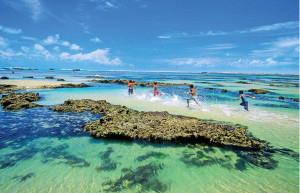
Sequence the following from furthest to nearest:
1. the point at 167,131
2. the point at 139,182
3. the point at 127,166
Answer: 1. the point at 167,131
2. the point at 127,166
3. the point at 139,182

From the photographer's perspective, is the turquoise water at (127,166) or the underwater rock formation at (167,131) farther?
the underwater rock formation at (167,131)

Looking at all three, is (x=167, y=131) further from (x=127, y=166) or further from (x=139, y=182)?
(x=139, y=182)

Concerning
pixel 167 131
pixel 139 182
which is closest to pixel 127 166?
pixel 139 182

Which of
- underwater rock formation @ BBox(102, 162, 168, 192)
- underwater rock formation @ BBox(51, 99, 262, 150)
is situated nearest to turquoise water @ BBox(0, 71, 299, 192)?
underwater rock formation @ BBox(102, 162, 168, 192)

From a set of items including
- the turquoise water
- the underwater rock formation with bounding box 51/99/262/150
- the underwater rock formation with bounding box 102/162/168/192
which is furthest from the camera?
the underwater rock formation with bounding box 51/99/262/150

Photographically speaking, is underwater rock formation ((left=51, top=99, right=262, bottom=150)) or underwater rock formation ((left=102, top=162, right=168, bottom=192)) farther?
underwater rock formation ((left=51, top=99, right=262, bottom=150))

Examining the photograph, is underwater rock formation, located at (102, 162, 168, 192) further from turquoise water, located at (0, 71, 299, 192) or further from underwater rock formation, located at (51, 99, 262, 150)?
underwater rock formation, located at (51, 99, 262, 150)

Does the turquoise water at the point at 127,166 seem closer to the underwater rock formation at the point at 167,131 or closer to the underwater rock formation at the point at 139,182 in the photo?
the underwater rock formation at the point at 139,182

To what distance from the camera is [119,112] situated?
36.8ft

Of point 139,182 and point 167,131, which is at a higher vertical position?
point 167,131

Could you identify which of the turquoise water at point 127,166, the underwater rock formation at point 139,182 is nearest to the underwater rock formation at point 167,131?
the turquoise water at point 127,166

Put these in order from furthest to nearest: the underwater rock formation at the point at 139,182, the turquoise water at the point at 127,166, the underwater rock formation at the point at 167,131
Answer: the underwater rock formation at the point at 167,131, the turquoise water at the point at 127,166, the underwater rock formation at the point at 139,182

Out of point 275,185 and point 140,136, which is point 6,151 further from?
point 275,185

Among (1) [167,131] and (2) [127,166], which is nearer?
(2) [127,166]
